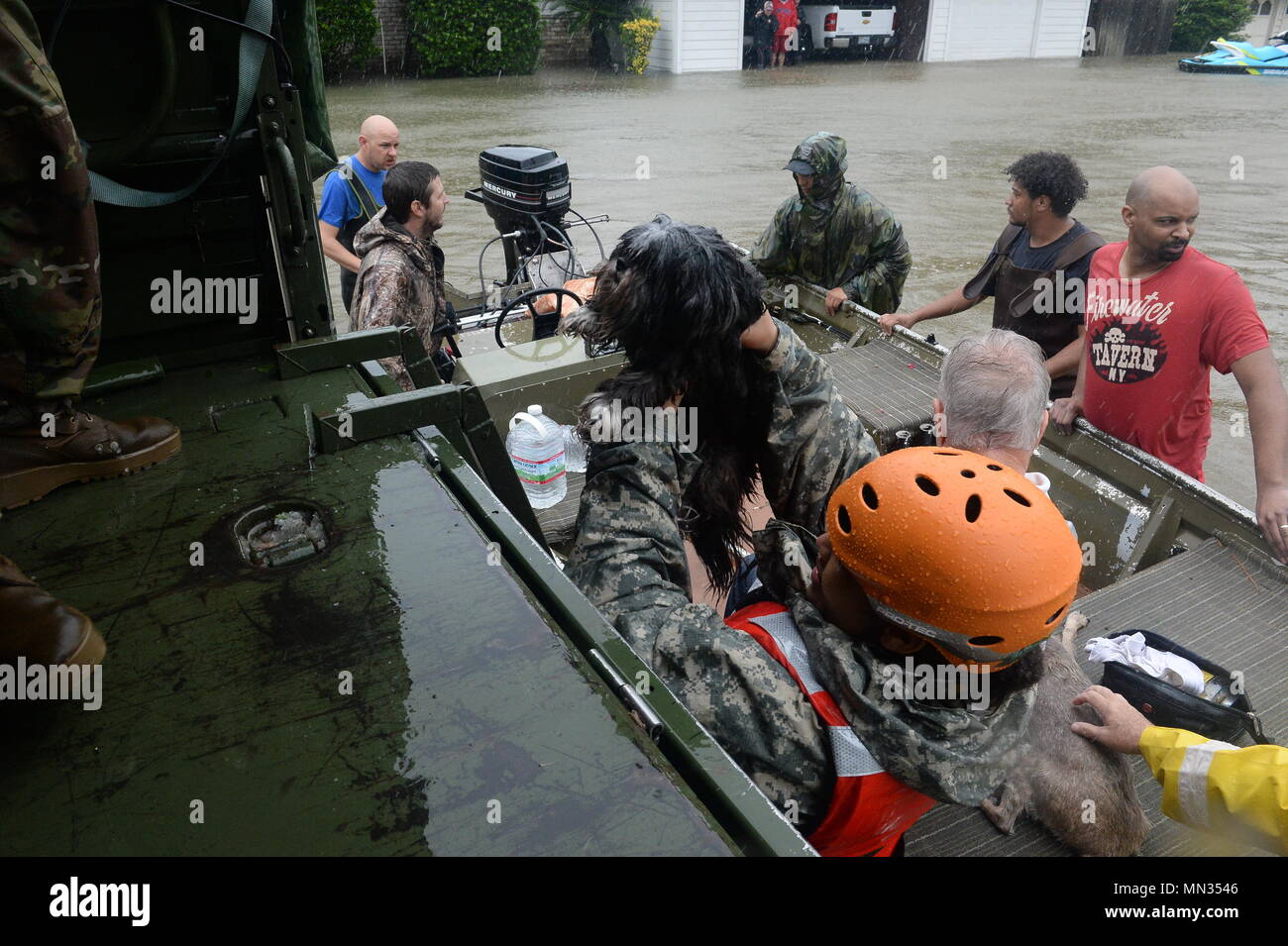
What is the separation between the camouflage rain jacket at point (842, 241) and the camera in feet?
17.5

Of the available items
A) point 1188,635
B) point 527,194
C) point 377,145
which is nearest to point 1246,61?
point 527,194

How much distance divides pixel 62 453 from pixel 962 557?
69.3 inches

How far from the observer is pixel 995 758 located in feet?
4.56

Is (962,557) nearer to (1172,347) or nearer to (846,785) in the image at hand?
(846,785)

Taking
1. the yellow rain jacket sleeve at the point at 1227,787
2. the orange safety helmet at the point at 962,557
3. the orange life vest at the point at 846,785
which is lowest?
the yellow rain jacket sleeve at the point at 1227,787

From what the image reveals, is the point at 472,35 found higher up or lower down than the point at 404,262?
higher up

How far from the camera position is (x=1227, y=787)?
1.67m

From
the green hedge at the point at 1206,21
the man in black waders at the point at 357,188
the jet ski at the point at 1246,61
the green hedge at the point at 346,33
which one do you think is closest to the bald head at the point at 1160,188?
the man in black waders at the point at 357,188

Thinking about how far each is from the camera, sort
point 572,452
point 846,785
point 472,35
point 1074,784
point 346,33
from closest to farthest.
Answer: point 846,785 < point 1074,784 < point 572,452 < point 346,33 < point 472,35

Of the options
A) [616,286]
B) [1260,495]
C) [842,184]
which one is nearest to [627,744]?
[616,286]

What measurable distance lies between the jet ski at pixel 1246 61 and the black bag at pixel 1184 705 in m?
31.8

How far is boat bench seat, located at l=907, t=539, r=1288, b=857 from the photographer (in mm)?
2115

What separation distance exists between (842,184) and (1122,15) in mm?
33521

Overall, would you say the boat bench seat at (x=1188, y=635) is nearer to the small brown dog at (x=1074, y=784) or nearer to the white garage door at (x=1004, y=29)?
the small brown dog at (x=1074, y=784)
